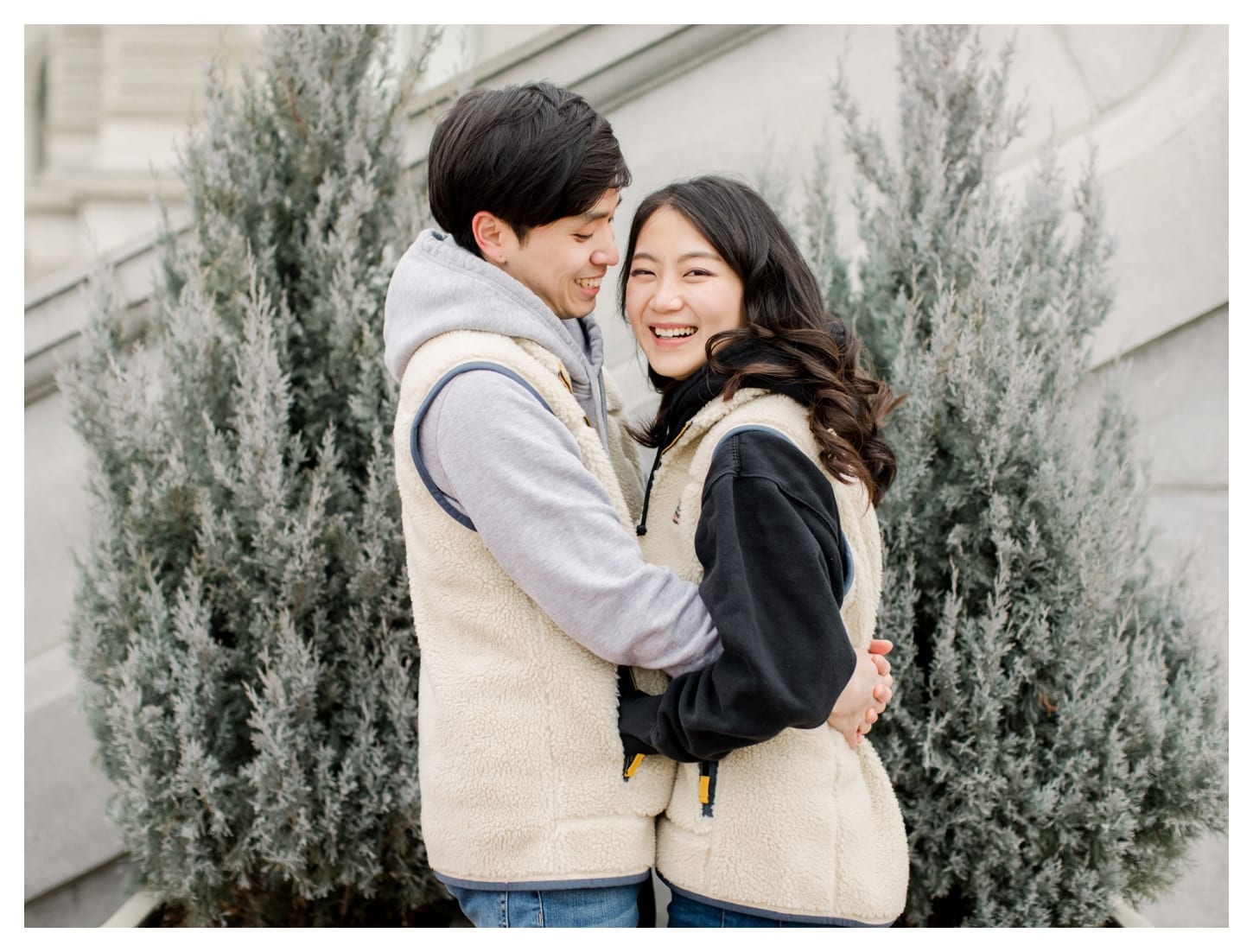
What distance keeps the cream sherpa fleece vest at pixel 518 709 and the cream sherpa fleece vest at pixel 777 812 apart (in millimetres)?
94

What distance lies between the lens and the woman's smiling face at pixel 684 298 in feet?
6.17

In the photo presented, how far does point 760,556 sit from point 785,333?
50 centimetres

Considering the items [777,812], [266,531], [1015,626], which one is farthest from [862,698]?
[266,531]

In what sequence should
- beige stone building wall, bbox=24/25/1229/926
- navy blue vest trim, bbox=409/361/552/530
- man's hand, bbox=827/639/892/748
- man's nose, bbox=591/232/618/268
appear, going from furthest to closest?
beige stone building wall, bbox=24/25/1229/926
man's nose, bbox=591/232/618/268
man's hand, bbox=827/639/892/748
navy blue vest trim, bbox=409/361/552/530

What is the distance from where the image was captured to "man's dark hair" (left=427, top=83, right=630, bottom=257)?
5.60ft

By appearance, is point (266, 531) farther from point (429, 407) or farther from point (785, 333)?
point (785, 333)

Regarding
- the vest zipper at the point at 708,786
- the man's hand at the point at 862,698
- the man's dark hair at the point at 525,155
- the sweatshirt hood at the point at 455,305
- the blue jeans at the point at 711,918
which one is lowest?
the blue jeans at the point at 711,918

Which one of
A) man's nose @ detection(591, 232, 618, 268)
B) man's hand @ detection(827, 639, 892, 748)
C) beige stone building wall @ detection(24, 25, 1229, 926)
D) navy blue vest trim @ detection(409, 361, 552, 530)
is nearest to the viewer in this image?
navy blue vest trim @ detection(409, 361, 552, 530)

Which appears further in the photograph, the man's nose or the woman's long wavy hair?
the man's nose

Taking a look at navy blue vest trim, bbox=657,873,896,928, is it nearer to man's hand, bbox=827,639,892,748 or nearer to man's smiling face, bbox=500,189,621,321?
man's hand, bbox=827,639,892,748

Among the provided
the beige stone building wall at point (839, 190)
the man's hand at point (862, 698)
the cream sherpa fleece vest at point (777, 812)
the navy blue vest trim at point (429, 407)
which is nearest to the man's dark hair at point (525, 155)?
the navy blue vest trim at point (429, 407)

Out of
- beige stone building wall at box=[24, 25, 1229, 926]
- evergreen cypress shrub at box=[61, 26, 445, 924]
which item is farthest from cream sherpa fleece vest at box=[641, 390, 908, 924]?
beige stone building wall at box=[24, 25, 1229, 926]

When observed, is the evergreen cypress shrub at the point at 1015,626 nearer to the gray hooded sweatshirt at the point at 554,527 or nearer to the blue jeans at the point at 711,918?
the blue jeans at the point at 711,918

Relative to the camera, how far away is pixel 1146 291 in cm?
411
